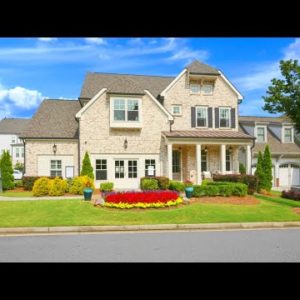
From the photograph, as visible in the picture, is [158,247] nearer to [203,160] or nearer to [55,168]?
[55,168]

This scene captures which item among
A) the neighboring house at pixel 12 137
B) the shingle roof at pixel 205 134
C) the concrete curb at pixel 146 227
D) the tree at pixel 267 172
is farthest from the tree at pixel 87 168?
the neighboring house at pixel 12 137

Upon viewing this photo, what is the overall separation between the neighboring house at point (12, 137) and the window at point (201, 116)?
159 ft

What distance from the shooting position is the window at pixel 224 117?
93.5 feet

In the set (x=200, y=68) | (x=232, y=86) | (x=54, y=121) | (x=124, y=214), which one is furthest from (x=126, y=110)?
(x=124, y=214)

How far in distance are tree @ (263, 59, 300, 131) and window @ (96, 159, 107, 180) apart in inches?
512

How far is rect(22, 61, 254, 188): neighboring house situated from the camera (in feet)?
81.5

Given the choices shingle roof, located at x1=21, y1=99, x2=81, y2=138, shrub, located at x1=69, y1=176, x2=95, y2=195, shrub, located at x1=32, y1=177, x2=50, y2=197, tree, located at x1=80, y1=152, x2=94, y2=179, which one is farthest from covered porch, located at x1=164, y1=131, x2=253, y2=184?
shrub, located at x1=32, y1=177, x2=50, y2=197

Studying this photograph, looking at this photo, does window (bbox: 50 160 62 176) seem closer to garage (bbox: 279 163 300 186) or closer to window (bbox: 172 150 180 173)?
window (bbox: 172 150 180 173)

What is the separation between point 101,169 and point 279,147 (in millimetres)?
17962

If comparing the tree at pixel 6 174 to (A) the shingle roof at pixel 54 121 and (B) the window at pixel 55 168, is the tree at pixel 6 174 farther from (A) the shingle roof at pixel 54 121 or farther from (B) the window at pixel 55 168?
(B) the window at pixel 55 168
